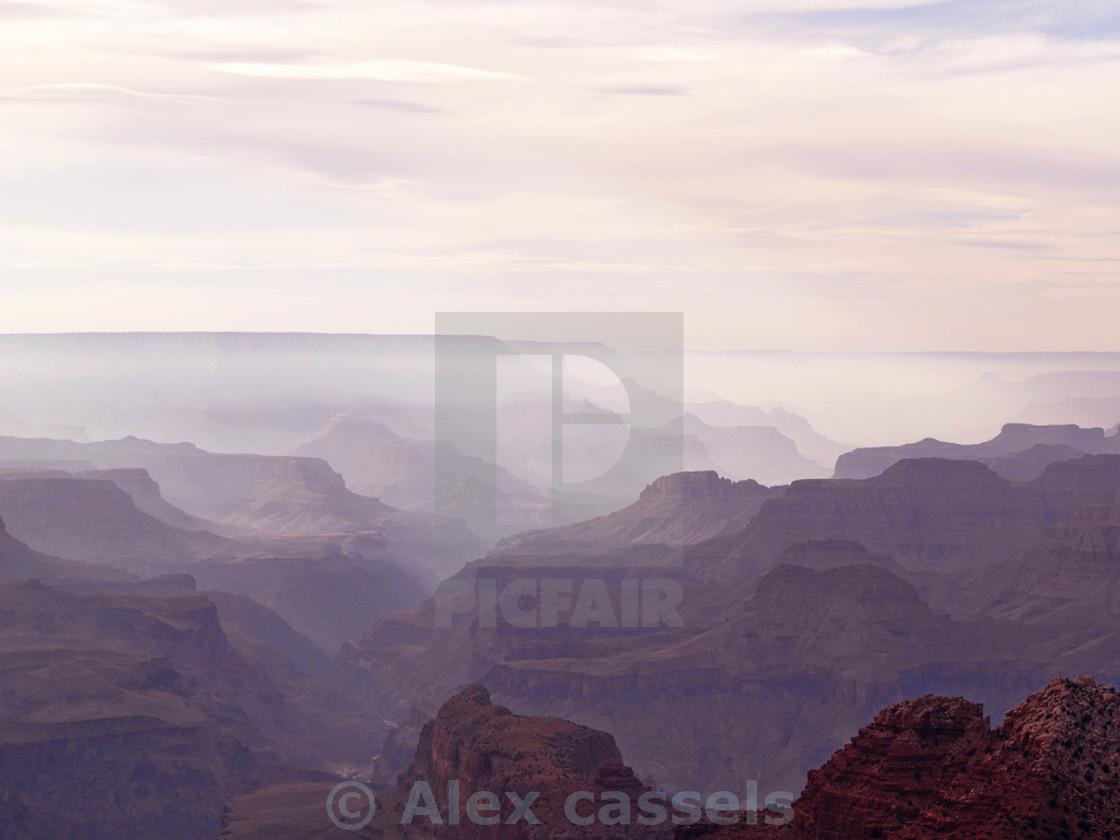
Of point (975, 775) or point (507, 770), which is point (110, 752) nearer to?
point (507, 770)

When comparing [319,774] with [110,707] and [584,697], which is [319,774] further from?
[584,697]

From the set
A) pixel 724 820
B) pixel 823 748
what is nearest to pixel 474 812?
pixel 724 820

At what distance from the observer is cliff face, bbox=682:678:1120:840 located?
46.4 meters

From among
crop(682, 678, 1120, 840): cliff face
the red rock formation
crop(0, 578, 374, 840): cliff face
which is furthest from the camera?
crop(0, 578, 374, 840): cliff face

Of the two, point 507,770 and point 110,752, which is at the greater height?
point 507,770

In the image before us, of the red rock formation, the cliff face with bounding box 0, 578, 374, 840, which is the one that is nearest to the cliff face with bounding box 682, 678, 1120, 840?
the red rock formation

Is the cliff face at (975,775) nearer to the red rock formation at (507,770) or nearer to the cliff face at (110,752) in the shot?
the red rock formation at (507,770)

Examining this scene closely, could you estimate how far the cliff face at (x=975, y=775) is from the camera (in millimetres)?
46438

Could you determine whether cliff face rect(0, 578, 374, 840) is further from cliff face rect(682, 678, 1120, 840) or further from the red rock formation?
cliff face rect(682, 678, 1120, 840)

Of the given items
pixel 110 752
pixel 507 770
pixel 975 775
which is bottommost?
pixel 110 752

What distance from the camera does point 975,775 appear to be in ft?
166

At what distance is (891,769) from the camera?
5541 cm

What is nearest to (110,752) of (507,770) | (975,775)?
(507,770)

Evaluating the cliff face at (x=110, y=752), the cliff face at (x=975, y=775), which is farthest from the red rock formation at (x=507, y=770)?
the cliff face at (x=110, y=752)
